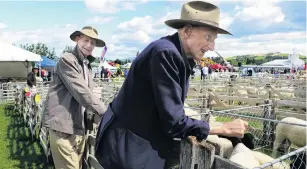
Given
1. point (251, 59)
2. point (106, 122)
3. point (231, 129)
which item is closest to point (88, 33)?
point (106, 122)

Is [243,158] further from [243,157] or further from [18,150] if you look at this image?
[18,150]

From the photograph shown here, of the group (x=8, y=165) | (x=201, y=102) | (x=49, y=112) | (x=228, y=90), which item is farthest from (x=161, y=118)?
(x=228, y=90)

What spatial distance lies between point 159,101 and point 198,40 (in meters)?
0.41

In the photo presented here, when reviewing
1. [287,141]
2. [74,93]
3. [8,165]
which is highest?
[74,93]

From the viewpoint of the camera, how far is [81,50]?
3.36 m

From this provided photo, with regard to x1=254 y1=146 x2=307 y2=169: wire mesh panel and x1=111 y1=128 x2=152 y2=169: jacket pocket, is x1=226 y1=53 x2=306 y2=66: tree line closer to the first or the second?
x1=254 y1=146 x2=307 y2=169: wire mesh panel

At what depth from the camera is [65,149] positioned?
11.0 ft

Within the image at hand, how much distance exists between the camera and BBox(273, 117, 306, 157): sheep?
6.04 meters

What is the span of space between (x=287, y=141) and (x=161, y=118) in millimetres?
5508

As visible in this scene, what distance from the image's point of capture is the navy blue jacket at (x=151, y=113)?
1.64 metres

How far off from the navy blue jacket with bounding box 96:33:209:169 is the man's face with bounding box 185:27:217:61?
0.18 feet

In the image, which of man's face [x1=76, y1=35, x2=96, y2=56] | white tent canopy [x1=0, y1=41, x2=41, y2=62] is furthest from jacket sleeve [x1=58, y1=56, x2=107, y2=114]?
white tent canopy [x1=0, y1=41, x2=41, y2=62]

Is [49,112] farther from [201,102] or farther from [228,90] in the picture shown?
[228,90]

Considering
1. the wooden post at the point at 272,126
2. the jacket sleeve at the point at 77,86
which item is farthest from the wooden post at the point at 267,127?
the jacket sleeve at the point at 77,86
